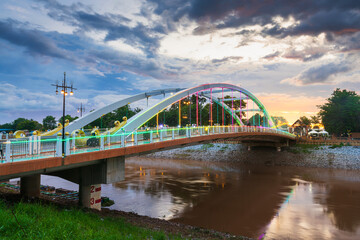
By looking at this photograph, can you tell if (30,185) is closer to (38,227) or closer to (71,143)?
(71,143)

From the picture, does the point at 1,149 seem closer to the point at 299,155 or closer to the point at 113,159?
the point at 113,159

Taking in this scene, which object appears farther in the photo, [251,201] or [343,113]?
[343,113]

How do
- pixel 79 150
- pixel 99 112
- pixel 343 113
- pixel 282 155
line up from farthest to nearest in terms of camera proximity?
pixel 343 113 → pixel 282 155 → pixel 99 112 → pixel 79 150

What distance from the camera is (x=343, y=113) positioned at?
5281 cm

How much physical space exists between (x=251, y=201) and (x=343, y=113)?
4395 centimetres

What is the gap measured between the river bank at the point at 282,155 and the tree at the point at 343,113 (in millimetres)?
15571

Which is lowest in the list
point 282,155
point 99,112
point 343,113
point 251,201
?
point 251,201

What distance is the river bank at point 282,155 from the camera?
119 feet

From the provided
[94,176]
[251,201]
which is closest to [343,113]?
[251,201]

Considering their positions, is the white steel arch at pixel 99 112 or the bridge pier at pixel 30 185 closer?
the bridge pier at pixel 30 185

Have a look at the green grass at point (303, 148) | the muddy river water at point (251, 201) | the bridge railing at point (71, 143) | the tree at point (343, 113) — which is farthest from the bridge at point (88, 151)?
the tree at point (343, 113)

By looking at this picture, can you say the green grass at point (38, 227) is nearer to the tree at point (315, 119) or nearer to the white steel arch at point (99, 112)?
the white steel arch at point (99, 112)

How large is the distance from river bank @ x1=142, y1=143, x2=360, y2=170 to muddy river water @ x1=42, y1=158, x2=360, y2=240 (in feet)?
19.1

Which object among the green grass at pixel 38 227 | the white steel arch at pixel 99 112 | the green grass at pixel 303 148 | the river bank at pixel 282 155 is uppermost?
the white steel arch at pixel 99 112
